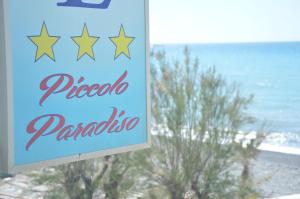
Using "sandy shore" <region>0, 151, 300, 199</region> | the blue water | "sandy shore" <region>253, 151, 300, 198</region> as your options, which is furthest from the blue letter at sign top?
"sandy shore" <region>253, 151, 300, 198</region>

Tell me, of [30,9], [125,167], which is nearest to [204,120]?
[125,167]

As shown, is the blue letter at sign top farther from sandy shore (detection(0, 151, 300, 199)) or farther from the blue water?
sandy shore (detection(0, 151, 300, 199))

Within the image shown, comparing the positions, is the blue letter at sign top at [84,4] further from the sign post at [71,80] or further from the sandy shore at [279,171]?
the sandy shore at [279,171]

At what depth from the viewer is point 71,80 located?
2766mm

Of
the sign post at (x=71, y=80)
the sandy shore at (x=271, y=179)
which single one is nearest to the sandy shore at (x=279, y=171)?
the sandy shore at (x=271, y=179)

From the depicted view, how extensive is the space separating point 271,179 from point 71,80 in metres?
8.40

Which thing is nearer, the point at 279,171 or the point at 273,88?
the point at 279,171

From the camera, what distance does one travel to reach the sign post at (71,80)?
8.30ft

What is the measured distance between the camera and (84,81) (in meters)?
2.82

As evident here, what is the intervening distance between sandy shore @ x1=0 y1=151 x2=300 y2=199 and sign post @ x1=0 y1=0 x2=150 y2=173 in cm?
453

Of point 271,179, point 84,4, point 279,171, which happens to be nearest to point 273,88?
point 279,171

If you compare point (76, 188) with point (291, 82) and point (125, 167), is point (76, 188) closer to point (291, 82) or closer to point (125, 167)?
point (125, 167)

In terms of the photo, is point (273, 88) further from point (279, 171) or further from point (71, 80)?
point (71, 80)

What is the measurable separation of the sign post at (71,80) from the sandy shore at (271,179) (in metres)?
4.53
